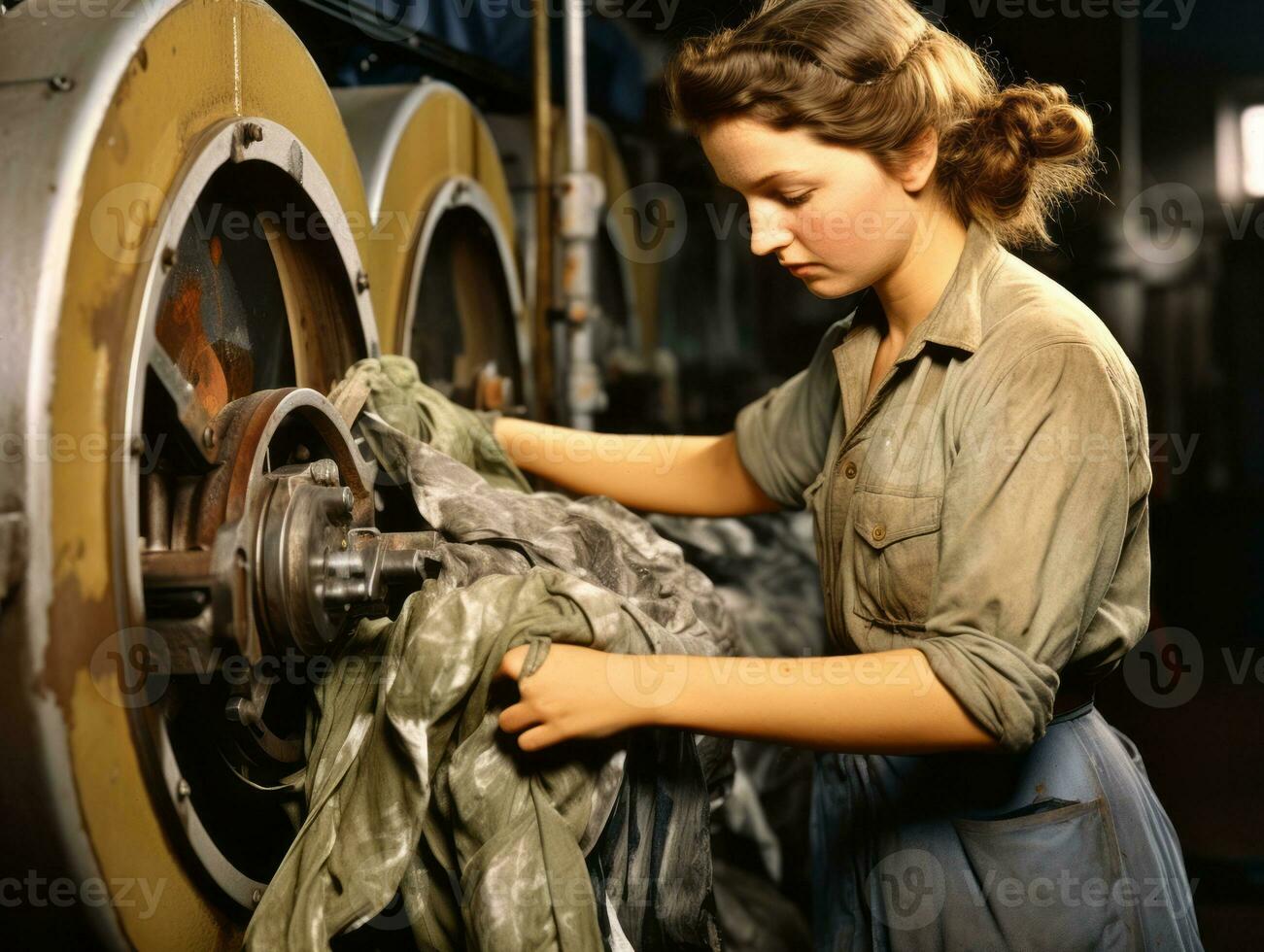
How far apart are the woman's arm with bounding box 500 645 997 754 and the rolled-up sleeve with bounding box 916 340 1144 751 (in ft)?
0.10

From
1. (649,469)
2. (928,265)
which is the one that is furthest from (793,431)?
(928,265)

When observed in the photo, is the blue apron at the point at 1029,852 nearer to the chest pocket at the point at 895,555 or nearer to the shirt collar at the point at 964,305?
the chest pocket at the point at 895,555

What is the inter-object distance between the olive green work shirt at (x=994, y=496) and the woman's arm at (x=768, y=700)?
0.11 ft

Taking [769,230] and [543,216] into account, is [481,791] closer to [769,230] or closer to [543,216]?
[769,230]

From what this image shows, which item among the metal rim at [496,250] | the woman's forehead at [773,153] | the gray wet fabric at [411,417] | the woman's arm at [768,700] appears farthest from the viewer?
the metal rim at [496,250]

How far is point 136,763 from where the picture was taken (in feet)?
2.82

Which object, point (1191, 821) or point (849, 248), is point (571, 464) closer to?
point (849, 248)

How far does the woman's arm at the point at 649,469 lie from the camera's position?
1544mm

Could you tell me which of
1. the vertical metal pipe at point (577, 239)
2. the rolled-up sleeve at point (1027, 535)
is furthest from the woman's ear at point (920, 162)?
the vertical metal pipe at point (577, 239)

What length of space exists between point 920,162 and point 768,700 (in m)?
0.53

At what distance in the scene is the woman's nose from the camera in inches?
44.2

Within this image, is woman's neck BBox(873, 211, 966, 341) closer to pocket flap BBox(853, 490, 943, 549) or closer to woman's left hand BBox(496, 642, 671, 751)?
pocket flap BBox(853, 490, 943, 549)

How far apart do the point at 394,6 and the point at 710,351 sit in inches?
72.0

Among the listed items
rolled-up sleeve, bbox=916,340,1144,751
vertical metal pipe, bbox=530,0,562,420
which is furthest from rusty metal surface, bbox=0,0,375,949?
vertical metal pipe, bbox=530,0,562,420
